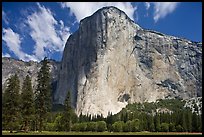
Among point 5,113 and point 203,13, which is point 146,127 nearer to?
point 5,113

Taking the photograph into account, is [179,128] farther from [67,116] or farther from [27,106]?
[27,106]

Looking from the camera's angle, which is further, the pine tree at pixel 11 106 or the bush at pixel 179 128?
the bush at pixel 179 128

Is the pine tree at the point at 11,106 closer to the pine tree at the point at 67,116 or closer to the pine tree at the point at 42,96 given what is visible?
the pine tree at the point at 42,96

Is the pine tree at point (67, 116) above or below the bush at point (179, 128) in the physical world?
above

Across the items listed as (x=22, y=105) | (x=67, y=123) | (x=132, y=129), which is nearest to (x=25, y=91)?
(x=22, y=105)

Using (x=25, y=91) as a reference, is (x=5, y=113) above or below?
below


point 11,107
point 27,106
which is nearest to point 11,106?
point 11,107

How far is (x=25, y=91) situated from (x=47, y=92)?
3.14m

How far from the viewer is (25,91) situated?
4897cm

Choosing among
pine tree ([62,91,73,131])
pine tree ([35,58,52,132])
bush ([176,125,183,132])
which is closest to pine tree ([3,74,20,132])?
pine tree ([35,58,52,132])

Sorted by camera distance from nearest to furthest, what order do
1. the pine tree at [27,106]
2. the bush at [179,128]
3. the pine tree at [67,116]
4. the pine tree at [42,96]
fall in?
the pine tree at [27,106]
the pine tree at [42,96]
the pine tree at [67,116]
the bush at [179,128]

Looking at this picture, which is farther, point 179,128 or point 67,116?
point 179,128

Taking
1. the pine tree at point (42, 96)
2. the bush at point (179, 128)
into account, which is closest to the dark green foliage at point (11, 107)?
the pine tree at point (42, 96)

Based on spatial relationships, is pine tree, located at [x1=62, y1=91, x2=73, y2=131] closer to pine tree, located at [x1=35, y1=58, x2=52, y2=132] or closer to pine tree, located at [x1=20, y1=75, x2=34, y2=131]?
pine tree, located at [x1=35, y1=58, x2=52, y2=132]
